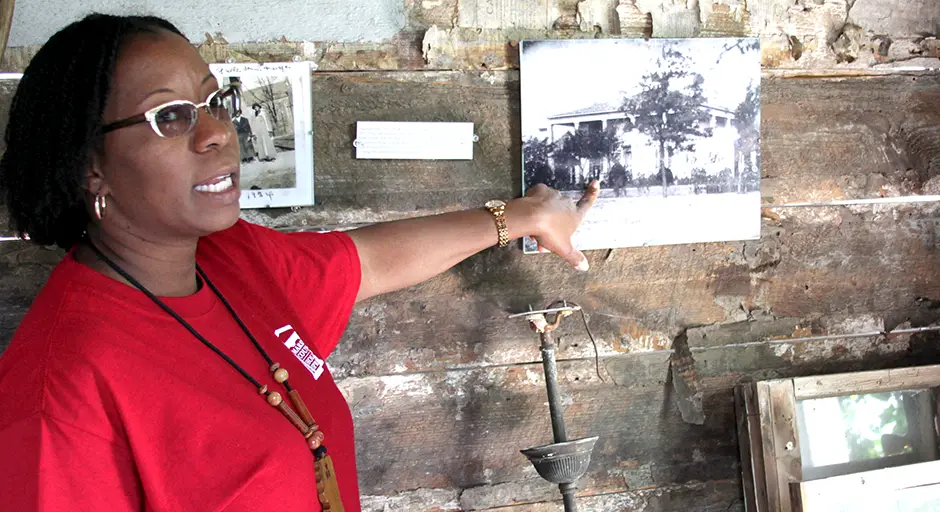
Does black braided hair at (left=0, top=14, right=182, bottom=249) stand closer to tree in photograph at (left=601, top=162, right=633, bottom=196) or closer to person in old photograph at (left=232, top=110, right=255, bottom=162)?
person in old photograph at (left=232, top=110, right=255, bottom=162)

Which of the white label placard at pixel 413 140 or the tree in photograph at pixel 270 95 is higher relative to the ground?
the tree in photograph at pixel 270 95

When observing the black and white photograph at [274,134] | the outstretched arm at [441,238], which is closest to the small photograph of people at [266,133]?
the black and white photograph at [274,134]

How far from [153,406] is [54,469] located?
0.12 metres

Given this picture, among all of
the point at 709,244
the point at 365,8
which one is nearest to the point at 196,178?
the point at 365,8

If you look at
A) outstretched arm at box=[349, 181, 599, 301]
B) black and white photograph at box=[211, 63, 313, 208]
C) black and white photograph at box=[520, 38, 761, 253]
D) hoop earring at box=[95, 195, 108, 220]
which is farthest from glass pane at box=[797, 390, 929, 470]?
hoop earring at box=[95, 195, 108, 220]

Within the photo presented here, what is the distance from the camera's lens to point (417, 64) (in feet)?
4.62

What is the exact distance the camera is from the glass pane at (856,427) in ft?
4.86

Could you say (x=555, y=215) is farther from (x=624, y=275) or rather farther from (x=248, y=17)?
(x=248, y=17)

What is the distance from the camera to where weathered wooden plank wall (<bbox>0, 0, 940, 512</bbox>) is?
1.40 meters

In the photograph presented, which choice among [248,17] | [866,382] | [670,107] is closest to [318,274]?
[248,17]

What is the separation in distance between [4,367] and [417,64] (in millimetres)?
920

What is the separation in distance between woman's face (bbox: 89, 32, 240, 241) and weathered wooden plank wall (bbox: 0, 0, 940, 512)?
20.0 inches

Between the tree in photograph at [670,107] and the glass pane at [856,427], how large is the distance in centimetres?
60

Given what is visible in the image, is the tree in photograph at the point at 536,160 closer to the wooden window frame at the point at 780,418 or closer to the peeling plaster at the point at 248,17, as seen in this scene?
the peeling plaster at the point at 248,17
